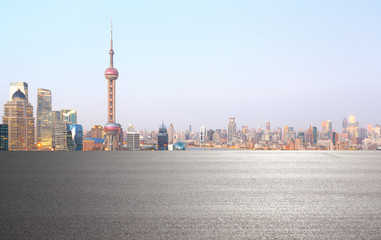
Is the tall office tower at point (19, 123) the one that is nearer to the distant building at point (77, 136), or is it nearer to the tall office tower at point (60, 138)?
the tall office tower at point (60, 138)

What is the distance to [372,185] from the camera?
12.4m

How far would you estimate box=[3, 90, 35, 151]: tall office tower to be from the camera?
176 m

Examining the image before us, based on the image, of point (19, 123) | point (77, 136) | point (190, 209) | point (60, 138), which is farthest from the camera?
point (19, 123)

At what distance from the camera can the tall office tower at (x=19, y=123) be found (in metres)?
176

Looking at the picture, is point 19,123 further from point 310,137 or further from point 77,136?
point 310,137

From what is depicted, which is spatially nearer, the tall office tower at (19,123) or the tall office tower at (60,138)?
the tall office tower at (60,138)

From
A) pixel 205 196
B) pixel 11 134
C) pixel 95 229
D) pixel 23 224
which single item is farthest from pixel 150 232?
pixel 11 134

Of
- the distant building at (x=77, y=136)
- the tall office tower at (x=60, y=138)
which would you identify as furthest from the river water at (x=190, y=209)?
the tall office tower at (x=60, y=138)

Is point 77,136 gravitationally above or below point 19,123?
below

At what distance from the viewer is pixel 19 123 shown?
7052 inches

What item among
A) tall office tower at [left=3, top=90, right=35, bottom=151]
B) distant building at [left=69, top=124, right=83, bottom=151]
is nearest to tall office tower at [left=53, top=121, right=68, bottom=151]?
distant building at [left=69, top=124, right=83, bottom=151]

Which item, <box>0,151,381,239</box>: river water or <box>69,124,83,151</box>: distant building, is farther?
<box>69,124,83,151</box>: distant building

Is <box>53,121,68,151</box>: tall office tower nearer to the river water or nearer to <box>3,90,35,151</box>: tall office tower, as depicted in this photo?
<box>3,90,35,151</box>: tall office tower

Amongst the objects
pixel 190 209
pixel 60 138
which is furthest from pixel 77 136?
pixel 190 209
